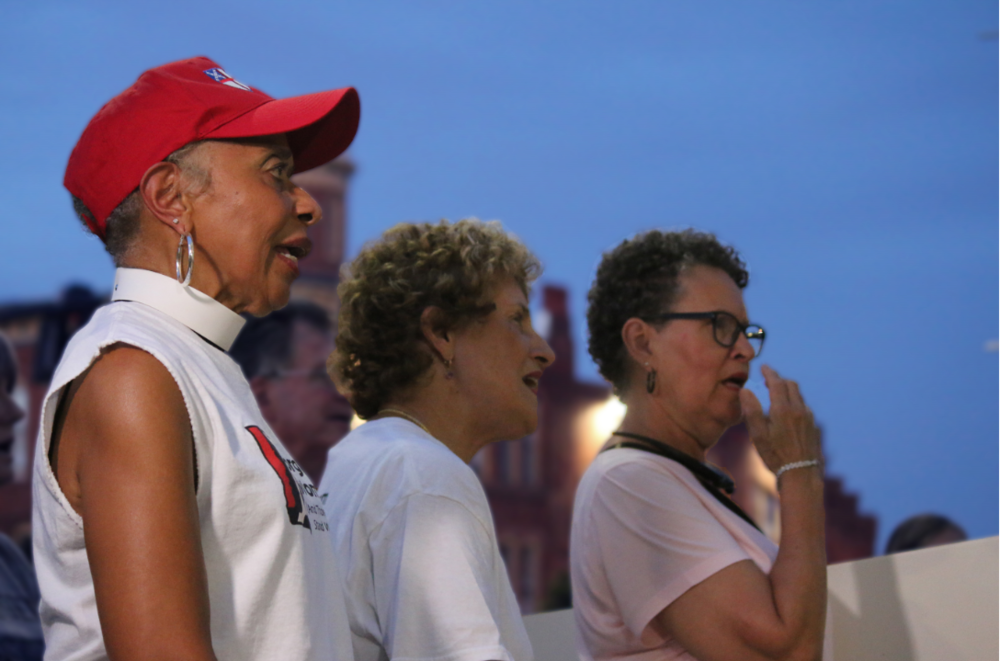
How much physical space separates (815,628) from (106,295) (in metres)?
6.41

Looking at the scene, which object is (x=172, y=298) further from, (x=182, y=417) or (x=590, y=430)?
(x=590, y=430)

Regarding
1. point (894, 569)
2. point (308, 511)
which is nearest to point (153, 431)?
point (308, 511)

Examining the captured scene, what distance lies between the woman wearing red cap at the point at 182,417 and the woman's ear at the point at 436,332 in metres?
0.61

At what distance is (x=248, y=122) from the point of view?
1384 mm

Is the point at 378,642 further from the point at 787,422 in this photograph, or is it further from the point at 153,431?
the point at 787,422

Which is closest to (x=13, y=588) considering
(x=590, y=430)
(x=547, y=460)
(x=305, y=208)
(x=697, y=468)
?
(x=697, y=468)

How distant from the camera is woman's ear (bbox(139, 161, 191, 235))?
1335 mm

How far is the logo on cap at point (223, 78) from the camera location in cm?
143

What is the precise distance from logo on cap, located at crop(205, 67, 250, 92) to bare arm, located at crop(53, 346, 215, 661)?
1.52ft

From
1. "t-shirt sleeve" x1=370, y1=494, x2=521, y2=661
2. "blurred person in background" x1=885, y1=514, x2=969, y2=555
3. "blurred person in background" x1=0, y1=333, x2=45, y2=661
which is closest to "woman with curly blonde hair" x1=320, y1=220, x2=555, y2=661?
"t-shirt sleeve" x1=370, y1=494, x2=521, y2=661

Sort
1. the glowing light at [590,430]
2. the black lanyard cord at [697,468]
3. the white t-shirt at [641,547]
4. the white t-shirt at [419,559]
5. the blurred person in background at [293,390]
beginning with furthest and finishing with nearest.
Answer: the glowing light at [590,430]
the blurred person in background at [293,390]
the black lanyard cord at [697,468]
the white t-shirt at [641,547]
the white t-shirt at [419,559]

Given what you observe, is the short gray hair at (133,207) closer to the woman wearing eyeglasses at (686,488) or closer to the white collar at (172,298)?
the white collar at (172,298)

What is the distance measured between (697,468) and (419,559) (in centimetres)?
91

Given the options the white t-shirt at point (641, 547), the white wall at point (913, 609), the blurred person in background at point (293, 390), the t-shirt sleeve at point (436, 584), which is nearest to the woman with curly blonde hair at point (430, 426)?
the t-shirt sleeve at point (436, 584)
